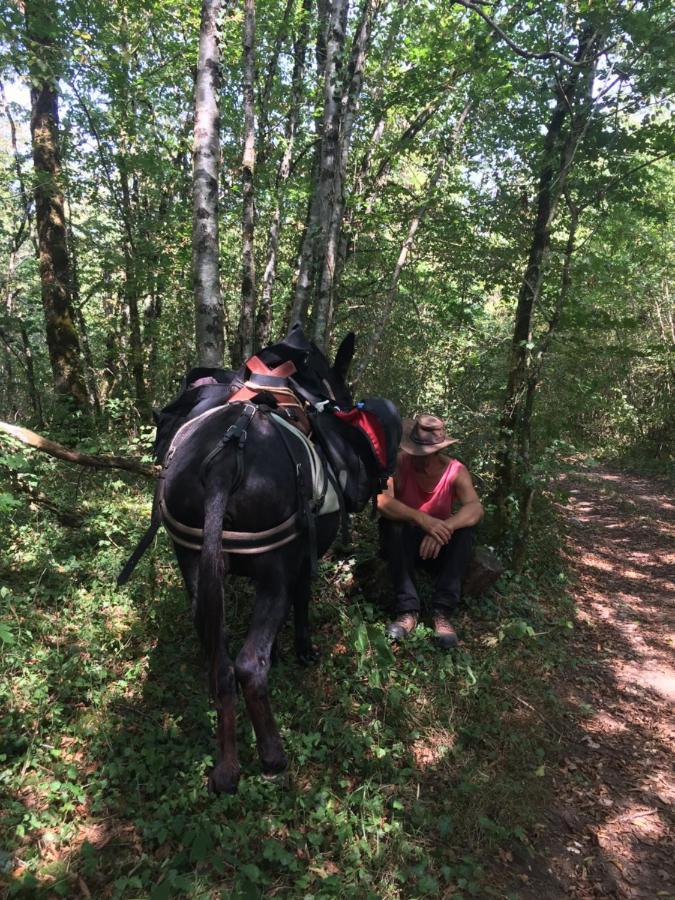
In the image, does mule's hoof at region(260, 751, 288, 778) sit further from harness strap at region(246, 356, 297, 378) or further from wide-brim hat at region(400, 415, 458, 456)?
wide-brim hat at region(400, 415, 458, 456)

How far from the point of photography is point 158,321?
1057 centimetres

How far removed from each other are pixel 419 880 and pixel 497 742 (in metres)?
1.05

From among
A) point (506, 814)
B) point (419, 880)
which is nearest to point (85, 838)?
Answer: point (419, 880)

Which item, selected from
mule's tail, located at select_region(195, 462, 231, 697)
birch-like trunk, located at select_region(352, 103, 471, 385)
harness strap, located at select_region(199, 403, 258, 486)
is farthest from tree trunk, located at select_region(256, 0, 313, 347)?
mule's tail, located at select_region(195, 462, 231, 697)

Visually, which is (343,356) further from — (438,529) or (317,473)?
(438,529)

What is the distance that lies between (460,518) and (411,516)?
384mm

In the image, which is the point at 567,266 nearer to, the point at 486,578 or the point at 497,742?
the point at 486,578

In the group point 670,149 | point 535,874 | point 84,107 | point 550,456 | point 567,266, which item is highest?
point 84,107

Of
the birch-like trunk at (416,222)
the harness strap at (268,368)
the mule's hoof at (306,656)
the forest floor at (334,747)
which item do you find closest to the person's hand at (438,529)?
the forest floor at (334,747)

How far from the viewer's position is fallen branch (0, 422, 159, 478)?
11.5ft

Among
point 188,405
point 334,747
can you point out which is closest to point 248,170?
point 188,405

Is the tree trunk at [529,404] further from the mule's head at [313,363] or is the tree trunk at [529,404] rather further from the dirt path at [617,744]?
the mule's head at [313,363]

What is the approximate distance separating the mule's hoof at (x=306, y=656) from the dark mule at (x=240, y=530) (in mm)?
966

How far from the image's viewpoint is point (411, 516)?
12.7 feet
